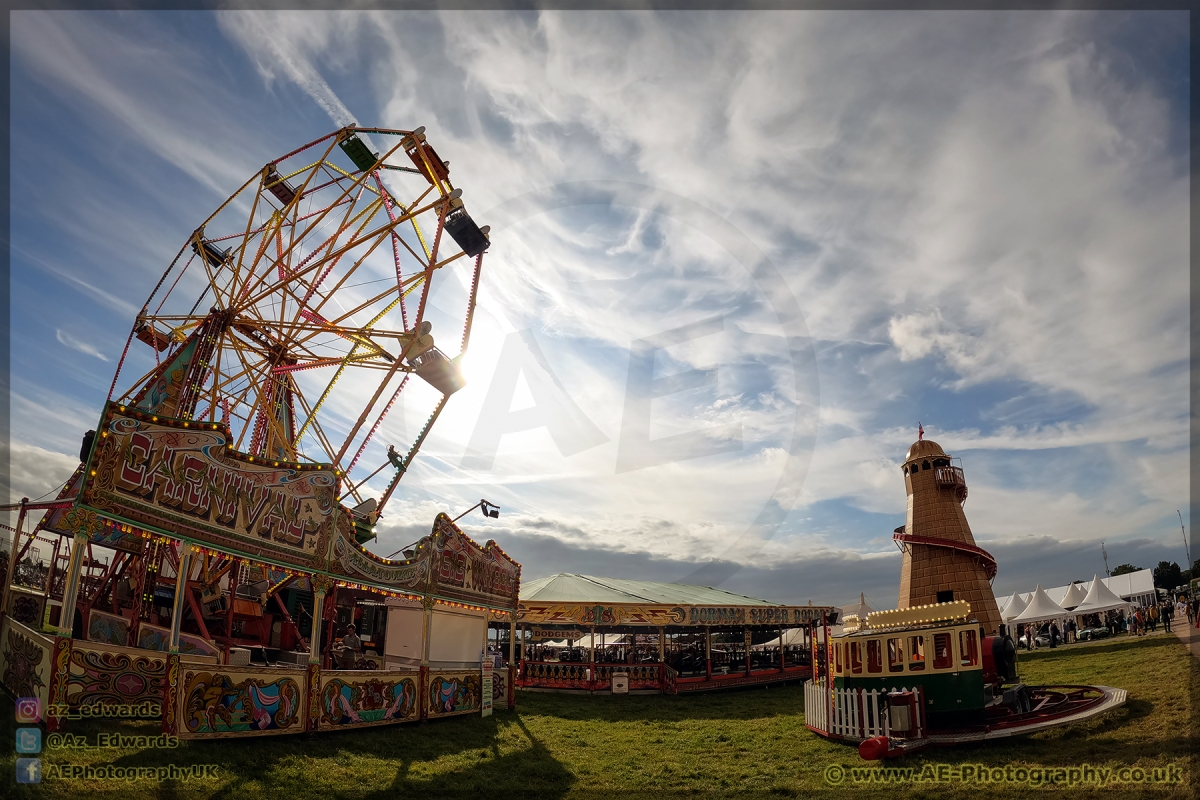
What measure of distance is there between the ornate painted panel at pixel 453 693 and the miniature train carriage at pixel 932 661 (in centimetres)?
832

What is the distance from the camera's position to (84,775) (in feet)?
23.2

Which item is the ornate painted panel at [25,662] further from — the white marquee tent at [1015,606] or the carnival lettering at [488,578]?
the white marquee tent at [1015,606]

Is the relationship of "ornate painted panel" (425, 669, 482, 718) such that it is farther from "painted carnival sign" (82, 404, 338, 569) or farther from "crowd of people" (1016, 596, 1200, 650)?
"crowd of people" (1016, 596, 1200, 650)

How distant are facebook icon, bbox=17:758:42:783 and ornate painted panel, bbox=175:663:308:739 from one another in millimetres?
2166

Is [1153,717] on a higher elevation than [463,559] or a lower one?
lower

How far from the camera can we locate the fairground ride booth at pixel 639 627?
2203 cm

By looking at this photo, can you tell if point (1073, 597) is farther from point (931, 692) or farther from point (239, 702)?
point (239, 702)

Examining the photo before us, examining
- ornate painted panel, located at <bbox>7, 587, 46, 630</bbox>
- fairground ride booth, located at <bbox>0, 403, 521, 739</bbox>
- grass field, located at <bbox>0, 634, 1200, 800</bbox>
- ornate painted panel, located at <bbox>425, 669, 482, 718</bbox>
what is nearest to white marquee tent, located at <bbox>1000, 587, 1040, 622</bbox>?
grass field, located at <bbox>0, 634, 1200, 800</bbox>

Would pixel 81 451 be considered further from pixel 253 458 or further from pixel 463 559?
pixel 463 559

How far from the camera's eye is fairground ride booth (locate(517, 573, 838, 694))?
72.3ft

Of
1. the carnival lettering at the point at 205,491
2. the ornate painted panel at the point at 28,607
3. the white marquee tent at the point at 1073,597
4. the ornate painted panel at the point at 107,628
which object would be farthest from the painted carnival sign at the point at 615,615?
the white marquee tent at the point at 1073,597

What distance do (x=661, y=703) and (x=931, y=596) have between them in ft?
31.1

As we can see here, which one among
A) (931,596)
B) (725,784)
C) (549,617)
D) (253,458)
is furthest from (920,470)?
(253,458)

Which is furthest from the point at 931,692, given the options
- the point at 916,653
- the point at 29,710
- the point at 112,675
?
the point at 29,710
